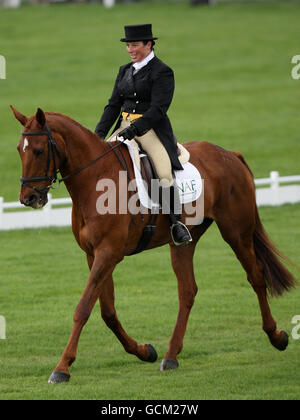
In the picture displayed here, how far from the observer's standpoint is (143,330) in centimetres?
1126

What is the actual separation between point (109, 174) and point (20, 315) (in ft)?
12.5

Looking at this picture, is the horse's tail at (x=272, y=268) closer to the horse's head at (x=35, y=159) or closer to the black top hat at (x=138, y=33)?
the black top hat at (x=138, y=33)

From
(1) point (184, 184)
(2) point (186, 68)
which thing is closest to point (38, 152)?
(1) point (184, 184)

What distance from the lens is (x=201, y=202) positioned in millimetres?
9984

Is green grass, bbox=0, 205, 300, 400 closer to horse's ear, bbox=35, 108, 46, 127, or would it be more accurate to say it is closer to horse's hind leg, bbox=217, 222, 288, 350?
horse's hind leg, bbox=217, 222, 288, 350

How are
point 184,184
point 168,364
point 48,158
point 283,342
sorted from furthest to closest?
point 283,342
point 184,184
point 168,364
point 48,158

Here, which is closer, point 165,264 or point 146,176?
point 146,176

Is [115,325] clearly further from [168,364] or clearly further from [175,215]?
[175,215]

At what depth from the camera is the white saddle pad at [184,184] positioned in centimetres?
921

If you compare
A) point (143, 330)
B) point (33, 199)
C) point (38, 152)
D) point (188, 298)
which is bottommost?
point (143, 330)

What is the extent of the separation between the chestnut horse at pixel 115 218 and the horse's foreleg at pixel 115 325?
0.01 meters

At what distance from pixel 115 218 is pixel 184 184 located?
1189 mm

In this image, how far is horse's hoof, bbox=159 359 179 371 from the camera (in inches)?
375
